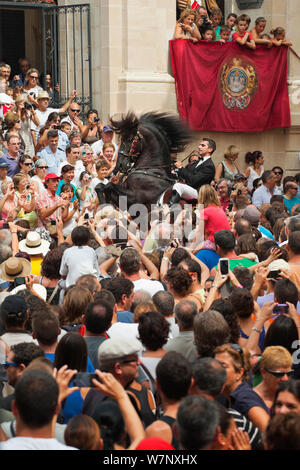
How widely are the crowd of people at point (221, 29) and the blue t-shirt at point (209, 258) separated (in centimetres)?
841

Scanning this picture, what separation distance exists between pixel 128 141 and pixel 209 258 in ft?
12.5

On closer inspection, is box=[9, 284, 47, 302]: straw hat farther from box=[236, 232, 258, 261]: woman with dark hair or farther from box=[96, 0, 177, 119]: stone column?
box=[96, 0, 177, 119]: stone column

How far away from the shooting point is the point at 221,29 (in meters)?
15.9

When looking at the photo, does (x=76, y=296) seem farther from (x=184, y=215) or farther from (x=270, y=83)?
(x=270, y=83)

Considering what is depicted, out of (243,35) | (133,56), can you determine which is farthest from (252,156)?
(133,56)

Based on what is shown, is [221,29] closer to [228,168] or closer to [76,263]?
[228,168]

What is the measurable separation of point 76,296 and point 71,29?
10.8m

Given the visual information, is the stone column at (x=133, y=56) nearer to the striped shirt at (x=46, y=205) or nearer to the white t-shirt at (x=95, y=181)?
the white t-shirt at (x=95, y=181)

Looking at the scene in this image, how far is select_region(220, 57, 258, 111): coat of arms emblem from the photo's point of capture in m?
16.0

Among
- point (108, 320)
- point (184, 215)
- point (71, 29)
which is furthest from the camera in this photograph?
point (71, 29)

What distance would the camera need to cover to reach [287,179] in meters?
12.4

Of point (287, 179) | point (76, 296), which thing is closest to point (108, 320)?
point (76, 296)

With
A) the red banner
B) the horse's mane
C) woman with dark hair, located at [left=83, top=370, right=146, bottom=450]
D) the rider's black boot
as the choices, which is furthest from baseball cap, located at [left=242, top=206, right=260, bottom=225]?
the red banner
